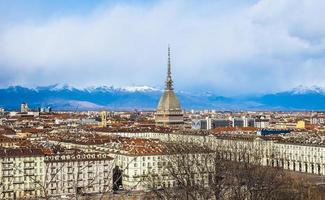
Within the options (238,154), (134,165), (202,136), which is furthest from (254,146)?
(134,165)

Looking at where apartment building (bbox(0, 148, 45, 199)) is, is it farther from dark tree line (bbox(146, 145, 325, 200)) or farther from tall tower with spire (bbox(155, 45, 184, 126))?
tall tower with spire (bbox(155, 45, 184, 126))

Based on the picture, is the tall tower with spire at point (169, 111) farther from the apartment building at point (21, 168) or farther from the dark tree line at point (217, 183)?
the apartment building at point (21, 168)

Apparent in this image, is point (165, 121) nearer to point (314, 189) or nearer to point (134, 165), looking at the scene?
point (134, 165)

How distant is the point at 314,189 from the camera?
43.6 m

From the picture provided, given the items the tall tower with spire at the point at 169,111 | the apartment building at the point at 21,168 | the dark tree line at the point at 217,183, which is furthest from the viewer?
the tall tower with spire at the point at 169,111

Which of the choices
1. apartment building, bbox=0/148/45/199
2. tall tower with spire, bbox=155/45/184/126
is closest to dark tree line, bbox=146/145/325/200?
apartment building, bbox=0/148/45/199

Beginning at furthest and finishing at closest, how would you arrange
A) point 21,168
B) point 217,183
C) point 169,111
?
point 169,111, point 21,168, point 217,183

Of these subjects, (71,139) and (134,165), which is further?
(71,139)

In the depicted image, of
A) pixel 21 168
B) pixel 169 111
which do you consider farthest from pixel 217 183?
pixel 169 111

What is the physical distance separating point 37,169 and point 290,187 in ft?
66.2

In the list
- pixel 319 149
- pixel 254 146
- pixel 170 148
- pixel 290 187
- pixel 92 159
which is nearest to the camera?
pixel 290 187

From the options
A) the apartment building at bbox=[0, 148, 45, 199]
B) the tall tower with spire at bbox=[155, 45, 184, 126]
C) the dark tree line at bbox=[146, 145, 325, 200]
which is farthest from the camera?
the tall tower with spire at bbox=[155, 45, 184, 126]

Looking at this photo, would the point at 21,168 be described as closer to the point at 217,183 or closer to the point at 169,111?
the point at 217,183

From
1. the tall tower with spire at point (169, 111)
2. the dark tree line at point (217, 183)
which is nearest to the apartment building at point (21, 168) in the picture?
the dark tree line at point (217, 183)
